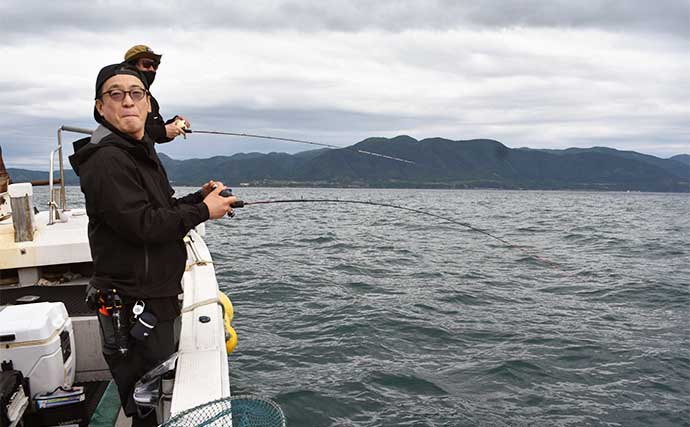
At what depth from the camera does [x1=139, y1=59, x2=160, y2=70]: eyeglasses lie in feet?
14.2

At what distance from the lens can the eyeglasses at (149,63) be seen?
431cm

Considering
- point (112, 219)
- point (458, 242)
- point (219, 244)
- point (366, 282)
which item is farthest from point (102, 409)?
point (458, 242)

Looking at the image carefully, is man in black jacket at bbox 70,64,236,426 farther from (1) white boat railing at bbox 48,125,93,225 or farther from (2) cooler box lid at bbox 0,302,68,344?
(1) white boat railing at bbox 48,125,93,225

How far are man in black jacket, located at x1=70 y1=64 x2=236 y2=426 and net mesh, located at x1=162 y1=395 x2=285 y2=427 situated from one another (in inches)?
18.7

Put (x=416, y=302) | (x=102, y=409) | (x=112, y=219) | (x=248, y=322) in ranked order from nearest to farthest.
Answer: (x=112, y=219), (x=102, y=409), (x=248, y=322), (x=416, y=302)

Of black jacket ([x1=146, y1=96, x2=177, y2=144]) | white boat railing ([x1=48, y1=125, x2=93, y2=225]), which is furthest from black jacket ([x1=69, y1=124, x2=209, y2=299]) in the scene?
white boat railing ([x1=48, y1=125, x2=93, y2=225])

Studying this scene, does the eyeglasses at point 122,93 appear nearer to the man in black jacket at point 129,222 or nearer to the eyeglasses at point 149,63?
the man in black jacket at point 129,222

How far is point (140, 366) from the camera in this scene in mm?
2906

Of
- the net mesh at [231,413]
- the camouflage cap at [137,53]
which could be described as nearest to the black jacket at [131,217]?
the net mesh at [231,413]

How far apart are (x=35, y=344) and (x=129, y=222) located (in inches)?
72.8

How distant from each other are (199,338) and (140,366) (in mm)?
760

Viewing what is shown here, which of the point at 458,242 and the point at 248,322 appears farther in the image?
the point at 458,242

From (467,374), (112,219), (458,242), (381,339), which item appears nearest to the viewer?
(112,219)

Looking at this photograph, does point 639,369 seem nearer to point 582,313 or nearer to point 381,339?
point 582,313
